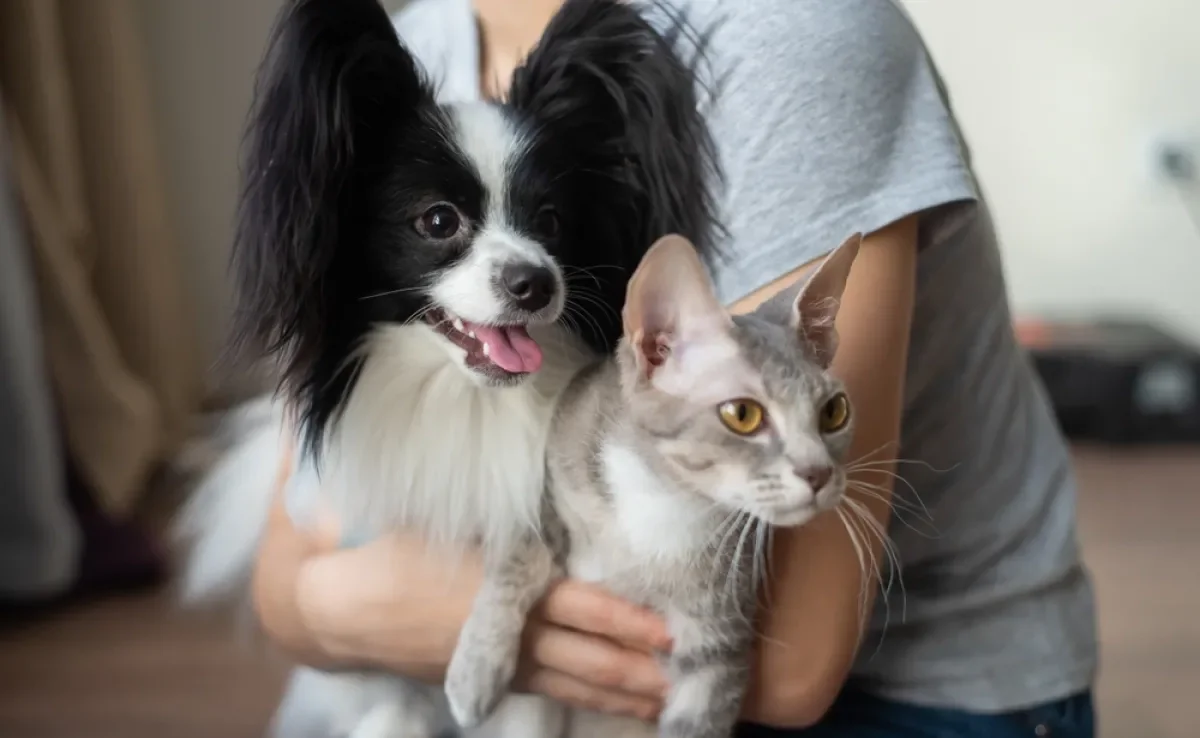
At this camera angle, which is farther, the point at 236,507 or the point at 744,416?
the point at 236,507

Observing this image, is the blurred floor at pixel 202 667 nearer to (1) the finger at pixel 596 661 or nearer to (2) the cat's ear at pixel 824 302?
(1) the finger at pixel 596 661

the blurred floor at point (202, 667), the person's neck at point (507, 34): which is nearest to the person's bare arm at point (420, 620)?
the person's neck at point (507, 34)

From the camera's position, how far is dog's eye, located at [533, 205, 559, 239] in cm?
105

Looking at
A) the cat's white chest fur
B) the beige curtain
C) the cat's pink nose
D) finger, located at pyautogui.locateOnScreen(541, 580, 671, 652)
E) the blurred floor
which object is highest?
the cat's pink nose

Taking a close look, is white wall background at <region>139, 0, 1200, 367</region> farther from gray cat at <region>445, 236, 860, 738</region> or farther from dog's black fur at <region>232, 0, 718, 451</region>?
gray cat at <region>445, 236, 860, 738</region>

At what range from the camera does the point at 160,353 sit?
2930mm

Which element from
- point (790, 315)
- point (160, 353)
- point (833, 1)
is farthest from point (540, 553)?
point (160, 353)

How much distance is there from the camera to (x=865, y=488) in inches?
41.9

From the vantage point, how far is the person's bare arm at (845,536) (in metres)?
1.05

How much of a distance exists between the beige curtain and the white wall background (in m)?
0.14

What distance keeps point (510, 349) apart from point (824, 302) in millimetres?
298

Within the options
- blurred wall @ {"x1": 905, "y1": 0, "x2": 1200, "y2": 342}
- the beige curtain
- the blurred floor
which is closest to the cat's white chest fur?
the blurred floor

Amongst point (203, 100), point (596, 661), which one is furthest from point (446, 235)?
point (203, 100)

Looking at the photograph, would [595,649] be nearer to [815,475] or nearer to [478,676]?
[478,676]
